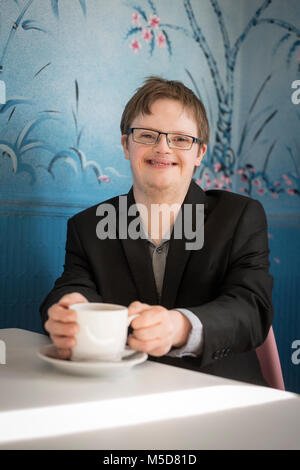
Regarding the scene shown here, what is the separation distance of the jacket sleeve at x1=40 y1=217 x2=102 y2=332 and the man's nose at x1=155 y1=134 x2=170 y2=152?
0.33 metres

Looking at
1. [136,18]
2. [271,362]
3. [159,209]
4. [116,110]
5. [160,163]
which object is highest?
[136,18]

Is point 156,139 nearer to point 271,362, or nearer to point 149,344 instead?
point 271,362

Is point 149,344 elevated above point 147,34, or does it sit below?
below

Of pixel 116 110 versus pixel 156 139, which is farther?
pixel 116 110

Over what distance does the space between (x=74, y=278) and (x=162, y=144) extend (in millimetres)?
442

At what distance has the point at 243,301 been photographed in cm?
115

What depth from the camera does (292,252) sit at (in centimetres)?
272

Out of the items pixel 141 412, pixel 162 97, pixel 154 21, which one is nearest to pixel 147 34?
pixel 154 21

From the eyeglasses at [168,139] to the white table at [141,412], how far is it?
77 cm

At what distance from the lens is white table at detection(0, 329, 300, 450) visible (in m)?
0.57

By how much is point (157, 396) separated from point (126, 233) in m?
0.76

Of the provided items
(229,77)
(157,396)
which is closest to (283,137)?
(229,77)

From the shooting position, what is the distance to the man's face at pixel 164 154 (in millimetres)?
1478

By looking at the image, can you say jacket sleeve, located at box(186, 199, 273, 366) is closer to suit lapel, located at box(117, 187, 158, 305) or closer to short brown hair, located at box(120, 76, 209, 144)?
suit lapel, located at box(117, 187, 158, 305)
